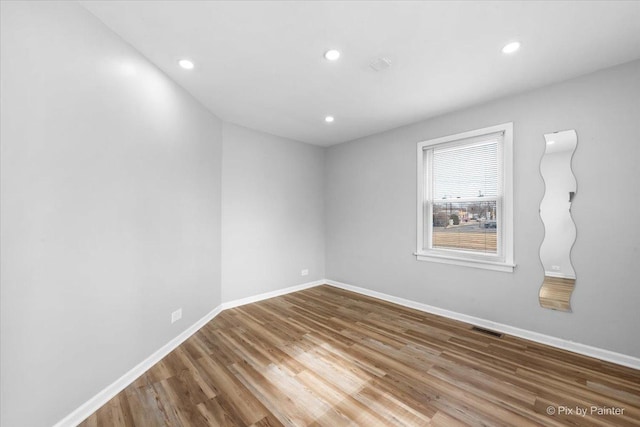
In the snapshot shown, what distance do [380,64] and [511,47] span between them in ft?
3.45

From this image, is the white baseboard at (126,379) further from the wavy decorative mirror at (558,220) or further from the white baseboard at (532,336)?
the wavy decorative mirror at (558,220)

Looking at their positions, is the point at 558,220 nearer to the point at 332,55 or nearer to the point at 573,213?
the point at 573,213

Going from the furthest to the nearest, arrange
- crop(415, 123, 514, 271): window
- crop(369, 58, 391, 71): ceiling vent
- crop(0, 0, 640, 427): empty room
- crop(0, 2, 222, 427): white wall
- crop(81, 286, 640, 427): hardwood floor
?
1. crop(415, 123, 514, 271): window
2. crop(369, 58, 391, 71): ceiling vent
3. crop(81, 286, 640, 427): hardwood floor
4. crop(0, 0, 640, 427): empty room
5. crop(0, 2, 222, 427): white wall

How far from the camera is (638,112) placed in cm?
225

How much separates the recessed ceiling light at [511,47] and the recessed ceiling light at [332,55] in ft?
4.55

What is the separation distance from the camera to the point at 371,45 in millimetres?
2092

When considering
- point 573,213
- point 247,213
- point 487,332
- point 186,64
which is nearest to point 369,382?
point 487,332

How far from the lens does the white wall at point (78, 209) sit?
1343 mm

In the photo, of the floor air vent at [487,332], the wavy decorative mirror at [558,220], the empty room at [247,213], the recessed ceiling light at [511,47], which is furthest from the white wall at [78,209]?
the wavy decorative mirror at [558,220]

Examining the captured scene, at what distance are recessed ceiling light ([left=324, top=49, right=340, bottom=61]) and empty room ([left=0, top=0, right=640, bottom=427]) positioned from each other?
17mm

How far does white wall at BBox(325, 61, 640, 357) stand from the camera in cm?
230

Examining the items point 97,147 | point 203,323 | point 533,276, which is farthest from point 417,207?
point 97,147

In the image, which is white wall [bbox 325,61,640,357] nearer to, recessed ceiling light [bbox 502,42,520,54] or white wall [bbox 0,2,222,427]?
recessed ceiling light [bbox 502,42,520,54]

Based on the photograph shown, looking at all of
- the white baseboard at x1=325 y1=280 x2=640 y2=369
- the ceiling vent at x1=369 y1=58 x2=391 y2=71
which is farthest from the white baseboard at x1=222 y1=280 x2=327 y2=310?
the ceiling vent at x1=369 y1=58 x2=391 y2=71
